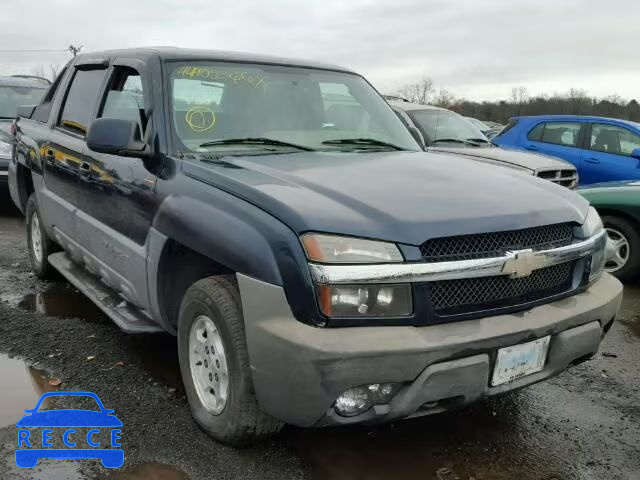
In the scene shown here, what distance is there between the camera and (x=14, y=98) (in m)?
10.6

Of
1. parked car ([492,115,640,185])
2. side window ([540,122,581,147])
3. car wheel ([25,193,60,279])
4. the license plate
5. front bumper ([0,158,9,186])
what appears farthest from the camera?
side window ([540,122,581,147])

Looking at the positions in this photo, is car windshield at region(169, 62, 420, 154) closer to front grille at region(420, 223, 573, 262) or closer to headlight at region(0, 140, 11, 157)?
front grille at region(420, 223, 573, 262)

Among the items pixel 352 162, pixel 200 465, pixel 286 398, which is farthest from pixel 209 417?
pixel 352 162

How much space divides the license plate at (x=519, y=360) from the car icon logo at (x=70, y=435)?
1731 mm

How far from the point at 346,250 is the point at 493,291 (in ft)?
2.31

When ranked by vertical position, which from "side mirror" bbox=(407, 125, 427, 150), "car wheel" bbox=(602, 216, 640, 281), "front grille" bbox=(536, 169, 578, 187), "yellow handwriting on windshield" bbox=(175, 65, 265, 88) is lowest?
"car wheel" bbox=(602, 216, 640, 281)

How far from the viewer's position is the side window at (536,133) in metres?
9.65

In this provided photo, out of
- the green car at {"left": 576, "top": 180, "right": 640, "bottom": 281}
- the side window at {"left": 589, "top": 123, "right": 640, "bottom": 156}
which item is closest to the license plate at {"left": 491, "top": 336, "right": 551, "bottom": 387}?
the green car at {"left": 576, "top": 180, "right": 640, "bottom": 281}

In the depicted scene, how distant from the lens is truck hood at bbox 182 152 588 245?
2.49m

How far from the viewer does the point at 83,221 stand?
417 cm

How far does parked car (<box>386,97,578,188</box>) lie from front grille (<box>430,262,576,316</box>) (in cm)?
377

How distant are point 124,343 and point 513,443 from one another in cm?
257

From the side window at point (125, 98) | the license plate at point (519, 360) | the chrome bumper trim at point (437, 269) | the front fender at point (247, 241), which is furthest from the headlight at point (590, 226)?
the side window at point (125, 98)

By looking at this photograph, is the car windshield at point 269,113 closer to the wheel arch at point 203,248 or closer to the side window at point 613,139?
the wheel arch at point 203,248
